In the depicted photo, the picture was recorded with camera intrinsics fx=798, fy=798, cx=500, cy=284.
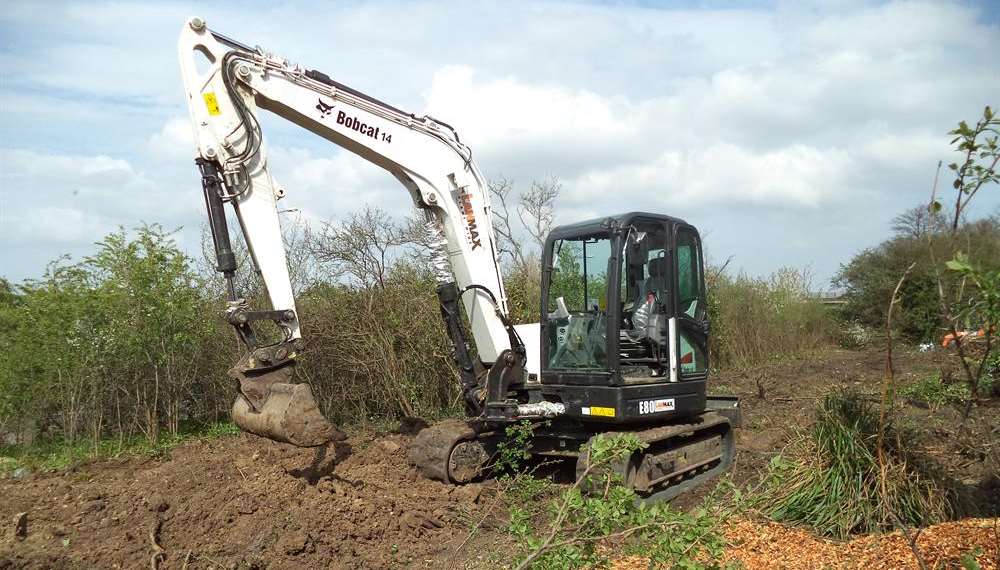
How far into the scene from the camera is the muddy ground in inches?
231

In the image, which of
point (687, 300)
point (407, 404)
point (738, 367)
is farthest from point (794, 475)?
point (738, 367)

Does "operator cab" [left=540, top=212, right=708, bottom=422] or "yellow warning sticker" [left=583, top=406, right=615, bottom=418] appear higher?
"operator cab" [left=540, top=212, right=708, bottom=422]

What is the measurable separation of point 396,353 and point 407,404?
0.74 metres

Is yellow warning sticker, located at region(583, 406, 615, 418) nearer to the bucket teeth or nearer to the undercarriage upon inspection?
the undercarriage

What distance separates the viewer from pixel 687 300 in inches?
307

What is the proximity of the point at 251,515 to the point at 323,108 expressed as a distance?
11.6 feet

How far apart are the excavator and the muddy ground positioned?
29.1 inches

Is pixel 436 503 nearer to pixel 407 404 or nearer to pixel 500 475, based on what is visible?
pixel 500 475

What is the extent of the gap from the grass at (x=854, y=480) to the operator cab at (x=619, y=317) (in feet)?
5.38

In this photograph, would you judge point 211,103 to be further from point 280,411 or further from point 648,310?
Answer: point 648,310

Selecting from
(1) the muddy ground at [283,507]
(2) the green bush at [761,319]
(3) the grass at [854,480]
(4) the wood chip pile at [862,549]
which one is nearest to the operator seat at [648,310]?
(1) the muddy ground at [283,507]

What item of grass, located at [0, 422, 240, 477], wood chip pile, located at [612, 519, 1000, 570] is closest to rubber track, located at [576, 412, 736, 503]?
wood chip pile, located at [612, 519, 1000, 570]

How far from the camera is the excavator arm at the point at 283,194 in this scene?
251 inches

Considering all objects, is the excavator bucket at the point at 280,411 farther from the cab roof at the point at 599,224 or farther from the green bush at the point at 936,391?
the green bush at the point at 936,391
